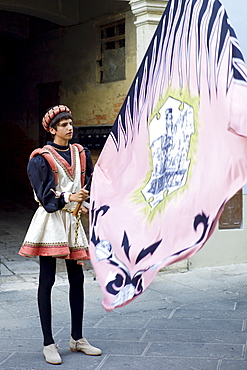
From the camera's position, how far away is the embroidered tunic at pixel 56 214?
4098 mm

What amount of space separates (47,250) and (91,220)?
1.42 ft

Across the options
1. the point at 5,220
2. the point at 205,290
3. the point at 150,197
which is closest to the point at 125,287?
the point at 150,197

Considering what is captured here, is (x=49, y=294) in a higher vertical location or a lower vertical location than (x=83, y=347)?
higher

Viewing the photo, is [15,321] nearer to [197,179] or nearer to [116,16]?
[197,179]

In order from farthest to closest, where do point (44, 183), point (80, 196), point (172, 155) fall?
1. point (44, 183)
2. point (80, 196)
3. point (172, 155)

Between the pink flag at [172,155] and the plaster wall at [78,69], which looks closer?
the pink flag at [172,155]

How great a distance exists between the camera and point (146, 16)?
696 centimetres

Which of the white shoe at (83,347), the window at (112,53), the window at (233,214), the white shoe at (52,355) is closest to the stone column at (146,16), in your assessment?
the window at (112,53)

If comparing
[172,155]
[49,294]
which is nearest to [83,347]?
[49,294]

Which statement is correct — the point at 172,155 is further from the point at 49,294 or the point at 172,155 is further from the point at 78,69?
the point at 78,69

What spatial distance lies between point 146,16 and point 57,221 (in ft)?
11.6

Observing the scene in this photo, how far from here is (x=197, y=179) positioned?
3002 mm

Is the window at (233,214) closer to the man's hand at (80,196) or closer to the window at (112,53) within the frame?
the window at (112,53)

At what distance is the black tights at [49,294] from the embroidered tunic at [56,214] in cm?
9
